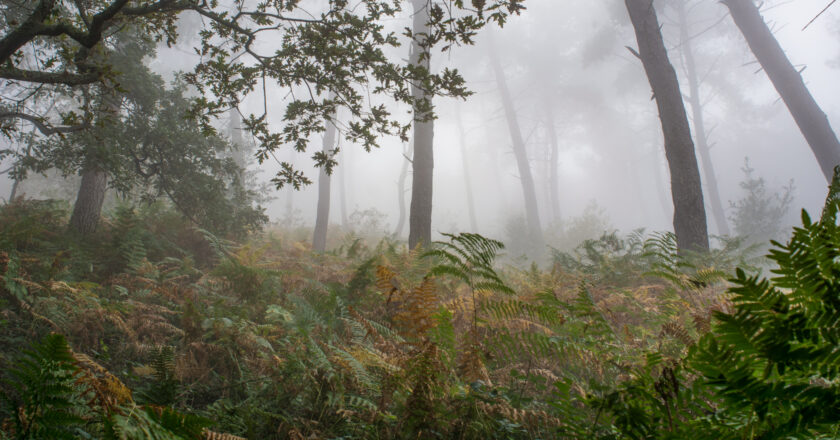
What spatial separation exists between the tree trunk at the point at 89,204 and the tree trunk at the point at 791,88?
13.1 metres

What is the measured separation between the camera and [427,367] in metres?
1.83

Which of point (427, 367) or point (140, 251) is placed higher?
point (140, 251)

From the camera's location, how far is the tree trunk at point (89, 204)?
6.48 m

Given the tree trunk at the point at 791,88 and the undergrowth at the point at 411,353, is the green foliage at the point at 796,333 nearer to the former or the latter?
the undergrowth at the point at 411,353

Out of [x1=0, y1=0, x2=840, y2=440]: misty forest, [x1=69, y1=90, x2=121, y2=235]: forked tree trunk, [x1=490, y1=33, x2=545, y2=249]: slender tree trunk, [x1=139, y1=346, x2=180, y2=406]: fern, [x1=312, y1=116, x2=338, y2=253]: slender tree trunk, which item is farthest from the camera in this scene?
[x1=490, y1=33, x2=545, y2=249]: slender tree trunk

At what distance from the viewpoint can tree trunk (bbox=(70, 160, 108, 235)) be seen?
6.48m

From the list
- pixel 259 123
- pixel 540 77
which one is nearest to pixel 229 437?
pixel 259 123

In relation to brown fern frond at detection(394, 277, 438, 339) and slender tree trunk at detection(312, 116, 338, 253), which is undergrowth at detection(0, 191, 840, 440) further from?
slender tree trunk at detection(312, 116, 338, 253)

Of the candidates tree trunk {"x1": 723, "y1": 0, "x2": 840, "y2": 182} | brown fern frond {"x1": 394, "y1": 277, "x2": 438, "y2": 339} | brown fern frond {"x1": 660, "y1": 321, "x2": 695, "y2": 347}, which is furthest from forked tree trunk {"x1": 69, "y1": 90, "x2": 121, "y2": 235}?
tree trunk {"x1": 723, "y1": 0, "x2": 840, "y2": 182}

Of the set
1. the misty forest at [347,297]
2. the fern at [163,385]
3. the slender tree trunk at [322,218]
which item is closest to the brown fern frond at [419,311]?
the misty forest at [347,297]

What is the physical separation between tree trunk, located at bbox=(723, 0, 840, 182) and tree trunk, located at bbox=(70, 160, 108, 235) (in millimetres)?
13088

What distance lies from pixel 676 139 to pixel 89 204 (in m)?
9.71

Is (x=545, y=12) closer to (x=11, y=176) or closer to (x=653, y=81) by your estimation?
(x=653, y=81)

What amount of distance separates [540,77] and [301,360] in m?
32.7
